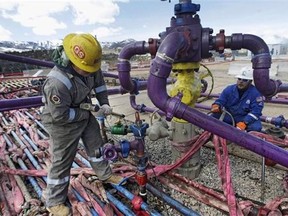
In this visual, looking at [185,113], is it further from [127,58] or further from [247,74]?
[247,74]

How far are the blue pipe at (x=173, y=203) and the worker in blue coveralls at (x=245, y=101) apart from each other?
125 cm

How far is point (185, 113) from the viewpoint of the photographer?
1.36 meters

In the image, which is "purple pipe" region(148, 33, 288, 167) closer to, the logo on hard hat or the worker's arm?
the logo on hard hat

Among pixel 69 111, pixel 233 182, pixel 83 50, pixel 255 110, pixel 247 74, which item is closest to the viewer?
pixel 83 50

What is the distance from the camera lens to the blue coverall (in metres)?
2.93

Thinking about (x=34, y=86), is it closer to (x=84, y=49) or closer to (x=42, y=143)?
(x=42, y=143)

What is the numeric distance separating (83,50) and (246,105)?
7.12ft

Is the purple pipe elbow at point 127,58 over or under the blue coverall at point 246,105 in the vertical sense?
over

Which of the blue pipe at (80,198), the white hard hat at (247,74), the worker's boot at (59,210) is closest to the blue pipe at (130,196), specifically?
the blue pipe at (80,198)

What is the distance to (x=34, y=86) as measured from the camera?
6348 mm

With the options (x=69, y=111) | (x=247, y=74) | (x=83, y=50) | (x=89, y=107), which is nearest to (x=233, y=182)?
(x=247, y=74)

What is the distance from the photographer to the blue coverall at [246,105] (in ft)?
9.62

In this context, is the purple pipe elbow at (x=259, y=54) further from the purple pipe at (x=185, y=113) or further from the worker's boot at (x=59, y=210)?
the worker's boot at (x=59, y=210)

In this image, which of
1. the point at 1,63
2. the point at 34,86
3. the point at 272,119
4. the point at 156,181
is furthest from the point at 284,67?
the point at 1,63
